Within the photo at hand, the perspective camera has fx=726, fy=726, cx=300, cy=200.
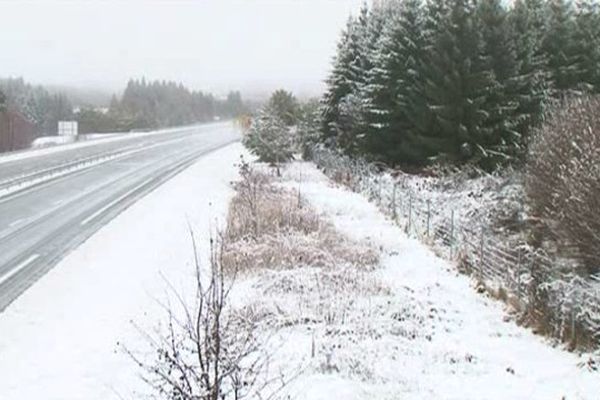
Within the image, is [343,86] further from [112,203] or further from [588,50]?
[112,203]

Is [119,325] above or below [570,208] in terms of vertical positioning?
below

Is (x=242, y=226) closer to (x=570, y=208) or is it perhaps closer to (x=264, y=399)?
(x=570, y=208)

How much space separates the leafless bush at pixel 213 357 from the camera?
6113 millimetres

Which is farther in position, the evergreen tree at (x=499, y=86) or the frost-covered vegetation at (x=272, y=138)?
the frost-covered vegetation at (x=272, y=138)

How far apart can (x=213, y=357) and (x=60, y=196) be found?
2459 centimetres

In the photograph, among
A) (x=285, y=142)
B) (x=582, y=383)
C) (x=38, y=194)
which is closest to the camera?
(x=582, y=383)

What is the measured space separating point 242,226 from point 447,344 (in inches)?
381

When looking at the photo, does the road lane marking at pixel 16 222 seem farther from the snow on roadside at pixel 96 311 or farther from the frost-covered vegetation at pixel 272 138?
the frost-covered vegetation at pixel 272 138

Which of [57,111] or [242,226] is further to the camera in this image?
[57,111]

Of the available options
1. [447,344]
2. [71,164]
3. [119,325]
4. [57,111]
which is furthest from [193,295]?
[57,111]

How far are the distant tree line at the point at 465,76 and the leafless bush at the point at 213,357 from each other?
21.4 metres

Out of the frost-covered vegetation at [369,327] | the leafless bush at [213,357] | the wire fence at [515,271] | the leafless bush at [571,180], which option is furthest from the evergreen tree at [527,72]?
the leafless bush at [213,357]

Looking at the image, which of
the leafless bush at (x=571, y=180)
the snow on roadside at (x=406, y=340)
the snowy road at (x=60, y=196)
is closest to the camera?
the snow on roadside at (x=406, y=340)

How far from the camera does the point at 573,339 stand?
411 inches
